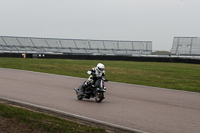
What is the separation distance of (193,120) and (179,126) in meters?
0.83

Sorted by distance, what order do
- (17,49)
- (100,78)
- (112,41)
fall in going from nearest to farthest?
(100,78) → (17,49) → (112,41)

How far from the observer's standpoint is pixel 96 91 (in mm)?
10594

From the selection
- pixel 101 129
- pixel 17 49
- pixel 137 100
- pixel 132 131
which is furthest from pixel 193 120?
pixel 17 49

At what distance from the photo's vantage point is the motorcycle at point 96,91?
34.3 feet

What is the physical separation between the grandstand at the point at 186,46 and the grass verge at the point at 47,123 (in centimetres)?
5093

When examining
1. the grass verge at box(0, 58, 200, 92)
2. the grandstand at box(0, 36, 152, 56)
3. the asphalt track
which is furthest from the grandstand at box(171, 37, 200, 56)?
the asphalt track

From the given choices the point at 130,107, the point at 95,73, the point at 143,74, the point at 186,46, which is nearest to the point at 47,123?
the point at 130,107

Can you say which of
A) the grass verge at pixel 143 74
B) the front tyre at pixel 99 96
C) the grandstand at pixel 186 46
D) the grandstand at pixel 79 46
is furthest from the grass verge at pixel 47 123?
the grandstand at pixel 79 46

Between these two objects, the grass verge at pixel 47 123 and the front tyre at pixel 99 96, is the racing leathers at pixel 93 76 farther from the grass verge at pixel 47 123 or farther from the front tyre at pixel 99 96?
the grass verge at pixel 47 123

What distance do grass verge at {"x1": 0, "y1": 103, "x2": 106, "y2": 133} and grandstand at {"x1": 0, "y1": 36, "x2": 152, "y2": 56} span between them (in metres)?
51.7

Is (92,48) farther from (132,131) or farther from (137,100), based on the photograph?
(132,131)

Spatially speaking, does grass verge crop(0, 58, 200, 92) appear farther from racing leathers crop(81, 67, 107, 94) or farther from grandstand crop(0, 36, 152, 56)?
grandstand crop(0, 36, 152, 56)

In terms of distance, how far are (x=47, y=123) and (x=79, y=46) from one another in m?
55.0

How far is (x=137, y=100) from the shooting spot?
11.2m
